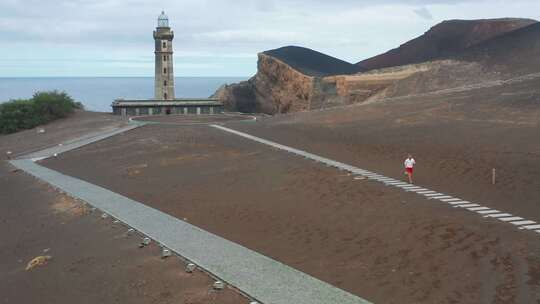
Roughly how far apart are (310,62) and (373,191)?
74.2 meters

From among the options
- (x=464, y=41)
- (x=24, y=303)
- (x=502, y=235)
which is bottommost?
(x=24, y=303)

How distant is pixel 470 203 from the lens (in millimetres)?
19188

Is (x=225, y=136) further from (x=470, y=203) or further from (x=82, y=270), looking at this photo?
(x=82, y=270)

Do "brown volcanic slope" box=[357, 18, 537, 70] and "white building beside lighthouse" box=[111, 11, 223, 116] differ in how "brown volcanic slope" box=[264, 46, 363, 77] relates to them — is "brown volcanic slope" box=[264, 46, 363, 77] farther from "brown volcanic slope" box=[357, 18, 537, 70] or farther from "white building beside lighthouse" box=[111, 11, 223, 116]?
"white building beside lighthouse" box=[111, 11, 223, 116]

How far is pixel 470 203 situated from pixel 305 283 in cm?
941

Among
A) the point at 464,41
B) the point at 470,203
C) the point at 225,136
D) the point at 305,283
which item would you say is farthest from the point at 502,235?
the point at 464,41

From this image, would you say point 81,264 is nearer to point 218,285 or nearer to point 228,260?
point 228,260

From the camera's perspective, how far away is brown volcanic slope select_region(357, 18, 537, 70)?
9312 cm

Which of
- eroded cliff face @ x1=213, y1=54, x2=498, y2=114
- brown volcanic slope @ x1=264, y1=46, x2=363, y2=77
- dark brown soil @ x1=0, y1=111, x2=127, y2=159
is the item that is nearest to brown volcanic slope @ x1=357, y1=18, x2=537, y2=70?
brown volcanic slope @ x1=264, y1=46, x2=363, y2=77

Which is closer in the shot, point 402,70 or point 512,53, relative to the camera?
point 512,53

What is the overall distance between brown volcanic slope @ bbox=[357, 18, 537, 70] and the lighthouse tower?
127ft

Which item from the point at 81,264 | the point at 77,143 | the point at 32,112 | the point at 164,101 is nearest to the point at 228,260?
the point at 81,264

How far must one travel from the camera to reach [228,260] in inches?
531

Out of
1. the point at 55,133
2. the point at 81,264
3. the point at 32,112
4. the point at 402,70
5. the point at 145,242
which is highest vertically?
the point at 402,70
